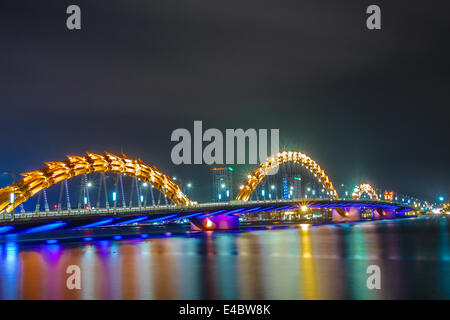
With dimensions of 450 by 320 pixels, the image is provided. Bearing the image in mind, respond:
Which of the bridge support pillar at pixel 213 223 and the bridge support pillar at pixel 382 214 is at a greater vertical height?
the bridge support pillar at pixel 213 223

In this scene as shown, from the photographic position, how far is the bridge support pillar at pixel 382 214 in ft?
510

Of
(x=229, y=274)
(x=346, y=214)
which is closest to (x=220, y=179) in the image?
(x=346, y=214)

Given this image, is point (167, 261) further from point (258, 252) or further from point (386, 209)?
point (386, 209)

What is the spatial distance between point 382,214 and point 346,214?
27.7 meters

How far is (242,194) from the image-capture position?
10362 centimetres

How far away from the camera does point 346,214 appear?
135 m

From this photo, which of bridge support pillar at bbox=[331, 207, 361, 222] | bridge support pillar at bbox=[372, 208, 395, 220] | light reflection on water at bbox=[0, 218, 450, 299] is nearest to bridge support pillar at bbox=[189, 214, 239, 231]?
light reflection on water at bbox=[0, 218, 450, 299]

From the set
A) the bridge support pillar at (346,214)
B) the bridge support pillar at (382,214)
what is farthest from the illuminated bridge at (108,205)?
the bridge support pillar at (382,214)

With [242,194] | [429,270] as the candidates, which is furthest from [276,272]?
[242,194]

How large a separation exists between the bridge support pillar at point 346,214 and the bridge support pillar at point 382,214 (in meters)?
22.4

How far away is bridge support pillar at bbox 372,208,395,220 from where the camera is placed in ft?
510

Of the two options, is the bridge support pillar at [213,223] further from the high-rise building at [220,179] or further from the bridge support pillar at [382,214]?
the bridge support pillar at [382,214]
